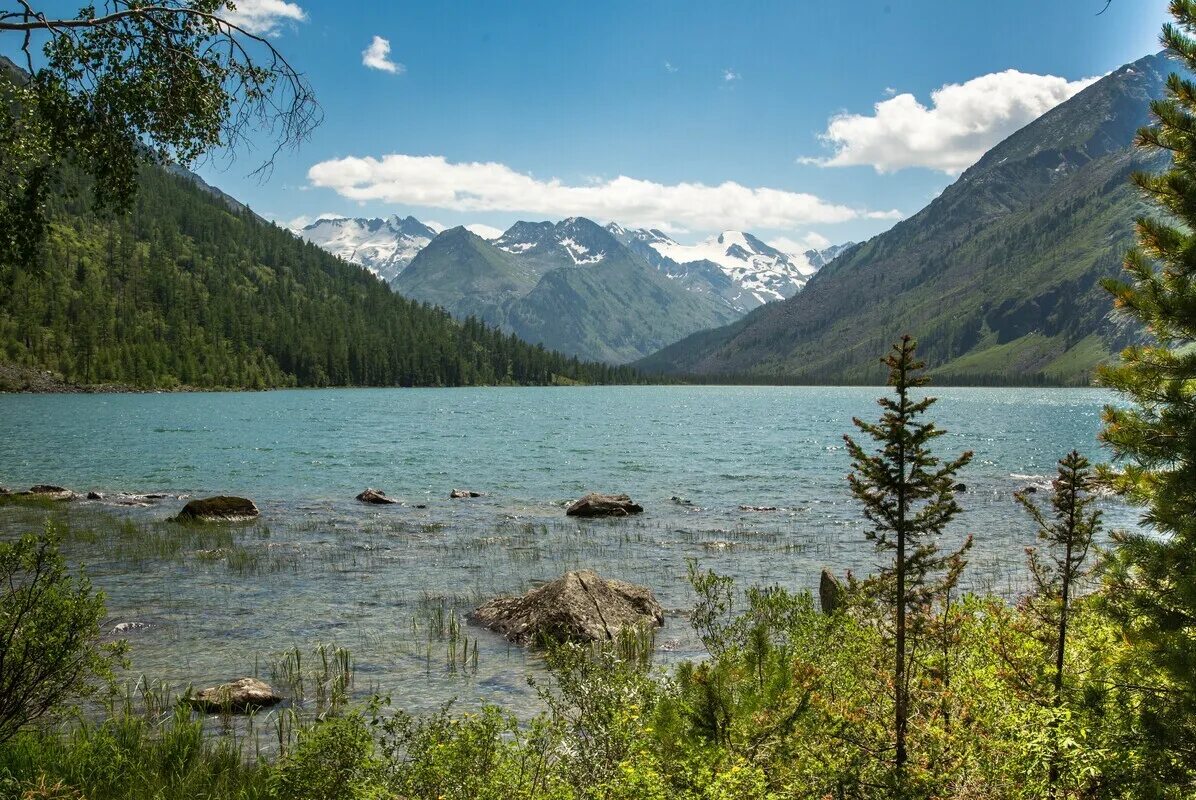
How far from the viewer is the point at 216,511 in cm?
3591

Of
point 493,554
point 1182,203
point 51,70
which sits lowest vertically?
point 493,554

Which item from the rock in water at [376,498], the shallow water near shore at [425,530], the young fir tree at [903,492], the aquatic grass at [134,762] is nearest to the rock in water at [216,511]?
the shallow water near shore at [425,530]

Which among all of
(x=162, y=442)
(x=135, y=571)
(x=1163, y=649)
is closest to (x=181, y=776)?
(x=1163, y=649)

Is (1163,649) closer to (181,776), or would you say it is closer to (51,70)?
(181,776)

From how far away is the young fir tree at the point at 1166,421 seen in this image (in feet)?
24.9

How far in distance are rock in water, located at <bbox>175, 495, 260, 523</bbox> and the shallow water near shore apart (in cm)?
139

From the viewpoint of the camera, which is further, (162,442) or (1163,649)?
(162,442)

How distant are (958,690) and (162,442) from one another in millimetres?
83048

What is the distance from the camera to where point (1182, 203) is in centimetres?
789

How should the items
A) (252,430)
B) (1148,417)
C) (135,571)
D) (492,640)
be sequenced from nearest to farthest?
(1148,417), (492,640), (135,571), (252,430)

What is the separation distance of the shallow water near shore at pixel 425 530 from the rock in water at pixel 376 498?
157 cm

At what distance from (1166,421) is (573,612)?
13.7m

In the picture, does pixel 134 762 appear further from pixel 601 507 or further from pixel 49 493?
pixel 49 493

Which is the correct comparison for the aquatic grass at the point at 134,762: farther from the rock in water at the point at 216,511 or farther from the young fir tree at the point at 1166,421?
the rock in water at the point at 216,511
